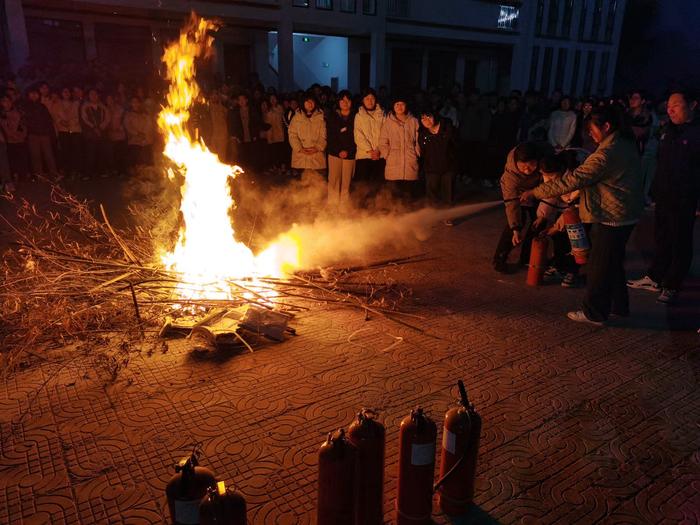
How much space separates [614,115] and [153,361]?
16.1 ft

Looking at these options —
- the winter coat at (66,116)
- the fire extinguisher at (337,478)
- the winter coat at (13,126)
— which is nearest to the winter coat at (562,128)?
the fire extinguisher at (337,478)

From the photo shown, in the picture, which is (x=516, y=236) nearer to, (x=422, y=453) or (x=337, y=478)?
(x=422, y=453)

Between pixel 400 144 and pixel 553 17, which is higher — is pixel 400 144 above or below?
below

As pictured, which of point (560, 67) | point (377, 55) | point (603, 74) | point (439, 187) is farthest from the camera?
point (603, 74)

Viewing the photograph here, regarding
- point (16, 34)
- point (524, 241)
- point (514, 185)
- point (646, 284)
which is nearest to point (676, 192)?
point (646, 284)

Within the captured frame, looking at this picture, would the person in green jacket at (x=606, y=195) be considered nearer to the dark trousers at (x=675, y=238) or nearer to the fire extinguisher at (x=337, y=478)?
the dark trousers at (x=675, y=238)

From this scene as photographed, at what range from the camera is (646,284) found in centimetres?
705

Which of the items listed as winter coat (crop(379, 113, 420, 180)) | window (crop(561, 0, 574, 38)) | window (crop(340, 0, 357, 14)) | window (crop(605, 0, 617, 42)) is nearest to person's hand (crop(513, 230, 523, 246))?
winter coat (crop(379, 113, 420, 180))

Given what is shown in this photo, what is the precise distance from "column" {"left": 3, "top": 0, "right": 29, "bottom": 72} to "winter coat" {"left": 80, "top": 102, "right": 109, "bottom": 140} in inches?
198

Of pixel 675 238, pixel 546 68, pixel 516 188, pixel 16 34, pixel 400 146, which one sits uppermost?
pixel 546 68

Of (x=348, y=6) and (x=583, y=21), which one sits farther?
(x=583, y=21)

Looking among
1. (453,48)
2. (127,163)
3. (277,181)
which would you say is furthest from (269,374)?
(453,48)

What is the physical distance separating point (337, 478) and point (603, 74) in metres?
42.4

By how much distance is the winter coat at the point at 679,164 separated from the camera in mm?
5984
